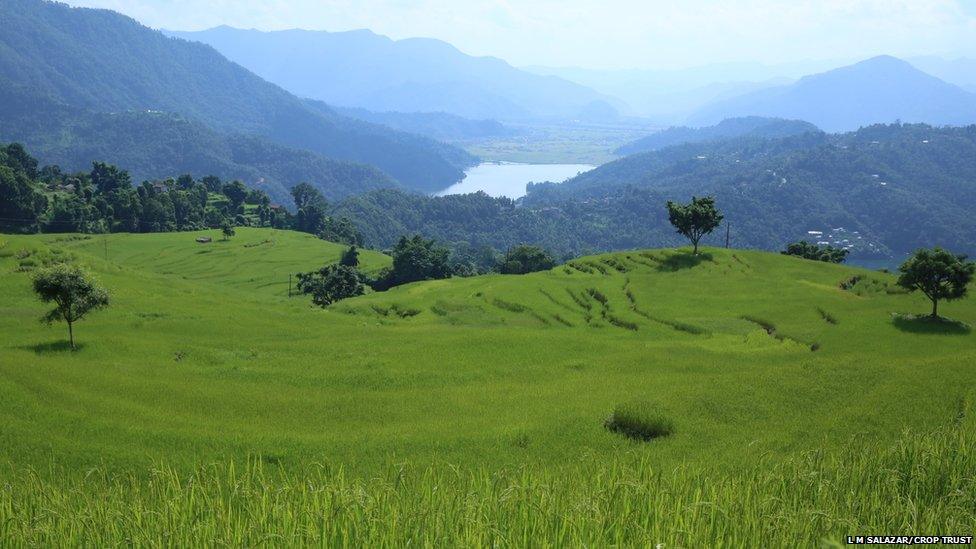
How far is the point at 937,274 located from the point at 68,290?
46834mm

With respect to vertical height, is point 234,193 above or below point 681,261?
above

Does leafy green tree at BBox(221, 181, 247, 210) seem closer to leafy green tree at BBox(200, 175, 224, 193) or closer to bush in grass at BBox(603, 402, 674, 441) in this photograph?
leafy green tree at BBox(200, 175, 224, 193)

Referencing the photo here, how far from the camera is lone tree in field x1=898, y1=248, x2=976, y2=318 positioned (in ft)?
131

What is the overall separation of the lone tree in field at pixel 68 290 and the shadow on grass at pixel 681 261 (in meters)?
54.2

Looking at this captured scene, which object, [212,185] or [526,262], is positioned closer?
[526,262]

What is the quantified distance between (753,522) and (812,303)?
4878 centimetres

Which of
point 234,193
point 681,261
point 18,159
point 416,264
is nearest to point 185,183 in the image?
point 234,193

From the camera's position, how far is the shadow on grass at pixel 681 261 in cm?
7125

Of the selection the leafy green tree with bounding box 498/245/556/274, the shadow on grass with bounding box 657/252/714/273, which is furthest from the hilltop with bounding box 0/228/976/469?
the leafy green tree with bounding box 498/245/556/274

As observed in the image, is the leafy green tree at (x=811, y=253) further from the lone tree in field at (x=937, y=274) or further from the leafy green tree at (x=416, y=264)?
the lone tree in field at (x=937, y=274)

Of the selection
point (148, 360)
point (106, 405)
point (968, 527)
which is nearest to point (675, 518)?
point (968, 527)

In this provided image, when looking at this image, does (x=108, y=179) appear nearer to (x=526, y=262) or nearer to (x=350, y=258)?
(x=350, y=258)

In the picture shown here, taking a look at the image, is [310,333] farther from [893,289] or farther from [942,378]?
[893,289]

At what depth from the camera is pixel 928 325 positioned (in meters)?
38.8
